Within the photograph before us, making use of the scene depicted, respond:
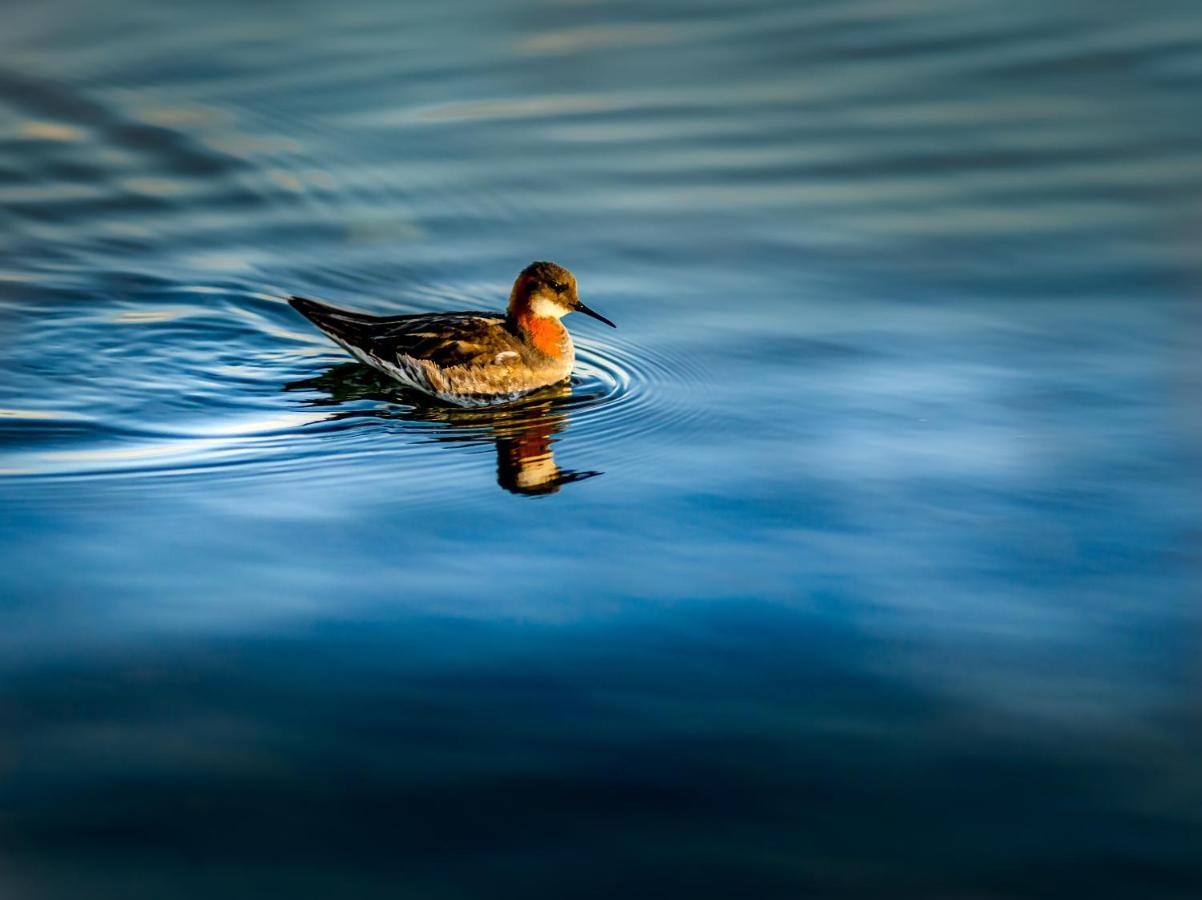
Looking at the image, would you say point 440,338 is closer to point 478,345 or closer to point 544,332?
point 478,345

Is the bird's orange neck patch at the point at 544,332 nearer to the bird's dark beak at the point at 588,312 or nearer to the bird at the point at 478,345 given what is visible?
the bird at the point at 478,345

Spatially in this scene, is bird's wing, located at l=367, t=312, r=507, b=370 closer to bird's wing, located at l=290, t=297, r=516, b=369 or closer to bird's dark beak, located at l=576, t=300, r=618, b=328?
bird's wing, located at l=290, t=297, r=516, b=369

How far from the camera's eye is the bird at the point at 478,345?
30.0 ft

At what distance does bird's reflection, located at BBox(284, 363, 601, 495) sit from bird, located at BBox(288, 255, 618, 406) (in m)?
0.11

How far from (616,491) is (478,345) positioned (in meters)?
2.41

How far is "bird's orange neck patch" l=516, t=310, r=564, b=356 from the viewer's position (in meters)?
9.20

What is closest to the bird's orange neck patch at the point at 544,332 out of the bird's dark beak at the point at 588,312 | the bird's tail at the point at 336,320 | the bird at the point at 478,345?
the bird at the point at 478,345

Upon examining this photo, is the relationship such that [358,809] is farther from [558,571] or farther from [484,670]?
[558,571]

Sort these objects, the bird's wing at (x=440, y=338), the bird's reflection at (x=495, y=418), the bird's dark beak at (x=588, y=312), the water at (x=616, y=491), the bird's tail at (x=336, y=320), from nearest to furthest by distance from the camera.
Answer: the water at (x=616, y=491)
the bird's reflection at (x=495, y=418)
the bird's wing at (x=440, y=338)
the bird's dark beak at (x=588, y=312)
the bird's tail at (x=336, y=320)

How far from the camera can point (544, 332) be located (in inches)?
362

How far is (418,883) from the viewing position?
4344 millimetres

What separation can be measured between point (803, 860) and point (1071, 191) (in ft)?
23.5

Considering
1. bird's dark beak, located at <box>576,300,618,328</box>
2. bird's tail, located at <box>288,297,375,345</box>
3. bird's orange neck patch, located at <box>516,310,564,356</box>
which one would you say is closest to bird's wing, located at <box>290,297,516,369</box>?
bird's tail, located at <box>288,297,375,345</box>

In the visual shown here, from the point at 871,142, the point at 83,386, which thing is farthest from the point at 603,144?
the point at 83,386
